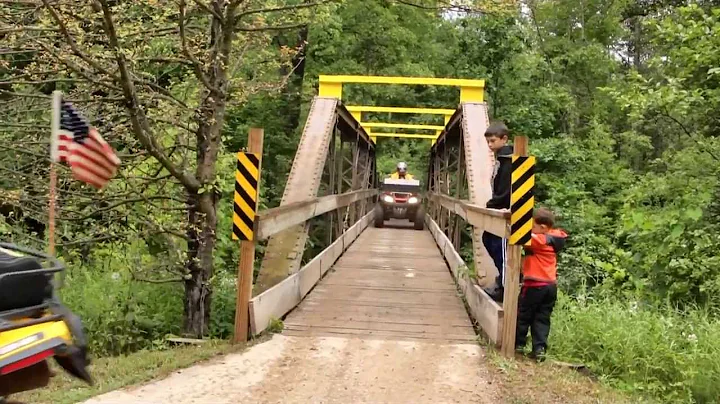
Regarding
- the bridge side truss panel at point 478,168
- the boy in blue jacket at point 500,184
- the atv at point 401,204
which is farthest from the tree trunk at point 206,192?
the atv at point 401,204

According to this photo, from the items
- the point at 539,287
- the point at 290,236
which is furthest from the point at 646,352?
the point at 290,236

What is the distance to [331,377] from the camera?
205 inches

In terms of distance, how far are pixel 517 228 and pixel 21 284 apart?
3837mm

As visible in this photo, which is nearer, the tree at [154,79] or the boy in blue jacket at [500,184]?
the tree at [154,79]

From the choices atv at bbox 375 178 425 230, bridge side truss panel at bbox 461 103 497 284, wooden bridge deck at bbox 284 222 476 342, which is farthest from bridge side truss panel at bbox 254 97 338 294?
atv at bbox 375 178 425 230

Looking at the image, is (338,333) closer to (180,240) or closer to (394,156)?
(180,240)

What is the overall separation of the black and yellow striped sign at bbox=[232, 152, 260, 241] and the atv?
15.6 meters

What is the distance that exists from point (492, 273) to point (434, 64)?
1906cm

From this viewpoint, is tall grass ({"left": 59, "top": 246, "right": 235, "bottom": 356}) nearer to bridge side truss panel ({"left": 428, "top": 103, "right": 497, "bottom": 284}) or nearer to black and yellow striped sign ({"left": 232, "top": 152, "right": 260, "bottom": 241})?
black and yellow striped sign ({"left": 232, "top": 152, "right": 260, "bottom": 241})

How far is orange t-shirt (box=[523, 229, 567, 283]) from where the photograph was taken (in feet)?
19.6

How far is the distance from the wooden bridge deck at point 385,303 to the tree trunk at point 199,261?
871mm

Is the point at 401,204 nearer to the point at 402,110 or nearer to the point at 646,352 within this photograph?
the point at 402,110

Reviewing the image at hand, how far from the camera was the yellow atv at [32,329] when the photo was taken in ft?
9.27

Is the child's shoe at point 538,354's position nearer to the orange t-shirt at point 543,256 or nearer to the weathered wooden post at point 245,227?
the orange t-shirt at point 543,256
